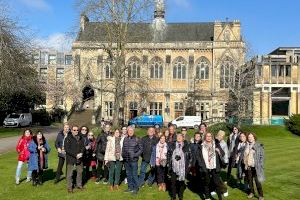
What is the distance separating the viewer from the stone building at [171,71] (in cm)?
6266

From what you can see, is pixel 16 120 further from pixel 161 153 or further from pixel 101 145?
pixel 161 153

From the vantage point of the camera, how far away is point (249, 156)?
1319 cm

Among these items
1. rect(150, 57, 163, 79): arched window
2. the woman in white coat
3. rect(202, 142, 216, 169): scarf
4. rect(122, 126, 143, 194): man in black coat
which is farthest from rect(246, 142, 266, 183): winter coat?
rect(150, 57, 163, 79): arched window

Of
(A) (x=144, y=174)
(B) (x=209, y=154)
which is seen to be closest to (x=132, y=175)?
(A) (x=144, y=174)

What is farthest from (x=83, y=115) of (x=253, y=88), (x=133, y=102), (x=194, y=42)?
(x=253, y=88)

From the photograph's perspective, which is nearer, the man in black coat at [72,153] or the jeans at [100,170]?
the man in black coat at [72,153]

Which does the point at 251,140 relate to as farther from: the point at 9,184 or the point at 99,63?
the point at 99,63

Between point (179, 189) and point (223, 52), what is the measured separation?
5088cm

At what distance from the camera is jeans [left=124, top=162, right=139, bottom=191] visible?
14.2 metres

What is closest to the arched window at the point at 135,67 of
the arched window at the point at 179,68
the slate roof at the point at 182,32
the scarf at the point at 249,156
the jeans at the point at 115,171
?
the slate roof at the point at 182,32

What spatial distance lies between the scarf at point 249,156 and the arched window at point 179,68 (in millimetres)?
51433

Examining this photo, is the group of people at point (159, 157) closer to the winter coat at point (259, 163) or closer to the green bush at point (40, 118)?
the winter coat at point (259, 163)

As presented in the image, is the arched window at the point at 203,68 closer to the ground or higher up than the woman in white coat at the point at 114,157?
higher up

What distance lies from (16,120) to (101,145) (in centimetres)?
Result: 3811
